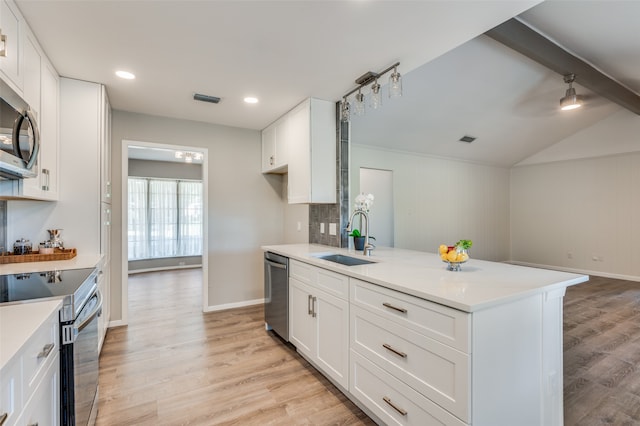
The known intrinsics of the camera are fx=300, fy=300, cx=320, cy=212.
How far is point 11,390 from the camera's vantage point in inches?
34.7

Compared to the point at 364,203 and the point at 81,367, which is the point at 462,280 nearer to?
the point at 364,203

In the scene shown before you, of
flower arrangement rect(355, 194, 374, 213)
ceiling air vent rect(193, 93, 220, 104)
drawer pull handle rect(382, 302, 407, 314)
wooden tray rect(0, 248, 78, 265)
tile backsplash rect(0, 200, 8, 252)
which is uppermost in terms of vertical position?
ceiling air vent rect(193, 93, 220, 104)

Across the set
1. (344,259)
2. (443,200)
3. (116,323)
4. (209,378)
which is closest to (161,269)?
(116,323)

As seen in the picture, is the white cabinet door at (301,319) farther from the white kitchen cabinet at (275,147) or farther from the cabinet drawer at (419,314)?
the white kitchen cabinet at (275,147)

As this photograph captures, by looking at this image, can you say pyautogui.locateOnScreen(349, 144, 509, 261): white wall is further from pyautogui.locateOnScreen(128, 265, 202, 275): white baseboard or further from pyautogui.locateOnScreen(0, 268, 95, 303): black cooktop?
pyautogui.locateOnScreen(128, 265, 202, 275): white baseboard

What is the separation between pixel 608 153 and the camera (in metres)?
6.09

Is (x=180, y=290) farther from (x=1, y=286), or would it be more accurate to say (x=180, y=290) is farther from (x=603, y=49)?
(x=603, y=49)

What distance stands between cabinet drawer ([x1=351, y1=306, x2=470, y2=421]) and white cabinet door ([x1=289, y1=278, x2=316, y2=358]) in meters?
0.61

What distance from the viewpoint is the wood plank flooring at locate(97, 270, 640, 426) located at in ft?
6.29

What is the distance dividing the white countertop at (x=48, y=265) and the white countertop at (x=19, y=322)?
2.88 ft

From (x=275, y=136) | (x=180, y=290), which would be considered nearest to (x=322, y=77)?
(x=275, y=136)

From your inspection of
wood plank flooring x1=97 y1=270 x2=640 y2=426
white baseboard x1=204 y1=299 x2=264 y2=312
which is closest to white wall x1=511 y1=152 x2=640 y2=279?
wood plank flooring x1=97 y1=270 x2=640 y2=426

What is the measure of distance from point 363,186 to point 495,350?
444 centimetres

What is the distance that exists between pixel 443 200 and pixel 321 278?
17.5ft
